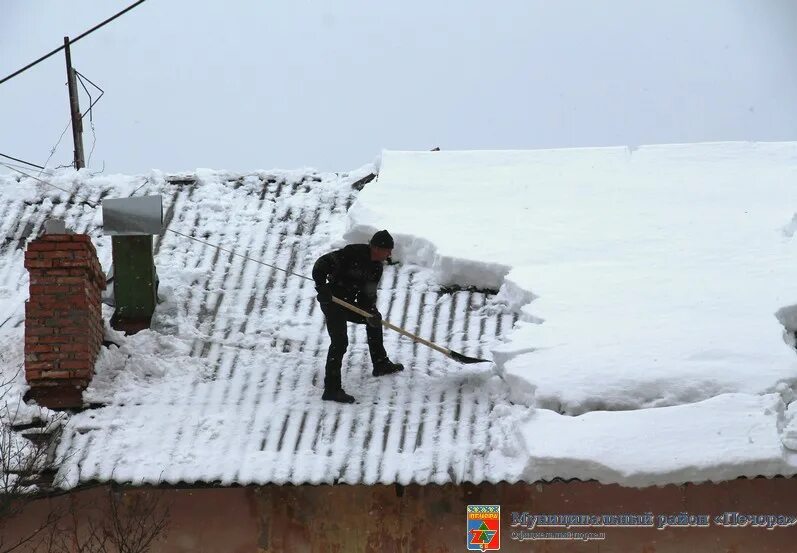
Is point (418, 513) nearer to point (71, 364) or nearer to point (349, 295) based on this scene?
point (349, 295)

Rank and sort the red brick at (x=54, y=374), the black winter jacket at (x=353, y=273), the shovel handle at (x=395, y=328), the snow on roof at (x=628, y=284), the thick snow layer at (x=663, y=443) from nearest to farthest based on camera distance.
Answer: the thick snow layer at (x=663, y=443) → the snow on roof at (x=628, y=284) → the red brick at (x=54, y=374) → the shovel handle at (x=395, y=328) → the black winter jacket at (x=353, y=273)

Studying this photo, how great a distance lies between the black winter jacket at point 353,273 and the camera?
829 centimetres

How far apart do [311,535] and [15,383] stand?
7.60 ft

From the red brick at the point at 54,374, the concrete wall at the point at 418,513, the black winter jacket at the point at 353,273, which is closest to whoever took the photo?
the concrete wall at the point at 418,513

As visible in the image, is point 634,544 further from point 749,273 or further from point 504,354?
point 749,273

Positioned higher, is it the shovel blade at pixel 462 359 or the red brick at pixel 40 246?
the red brick at pixel 40 246

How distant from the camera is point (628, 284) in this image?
899 cm

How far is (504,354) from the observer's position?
26.7 feet

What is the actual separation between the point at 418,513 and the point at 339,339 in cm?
132

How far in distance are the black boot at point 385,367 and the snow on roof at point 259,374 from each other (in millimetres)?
60

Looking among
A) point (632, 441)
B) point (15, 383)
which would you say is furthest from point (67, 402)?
point (632, 441)

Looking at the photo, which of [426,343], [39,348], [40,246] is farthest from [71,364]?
[426,343]

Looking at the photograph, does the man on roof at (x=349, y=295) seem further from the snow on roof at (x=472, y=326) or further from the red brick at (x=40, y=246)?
the red brick at (x=40, y=246)

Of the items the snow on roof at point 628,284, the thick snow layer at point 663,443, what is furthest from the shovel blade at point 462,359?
the thick snow layer at point 663,443
